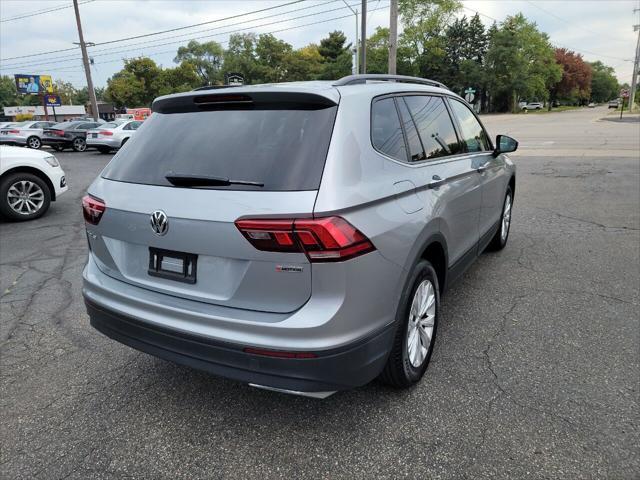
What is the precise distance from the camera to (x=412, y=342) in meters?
2.70

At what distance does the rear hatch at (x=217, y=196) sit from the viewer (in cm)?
201

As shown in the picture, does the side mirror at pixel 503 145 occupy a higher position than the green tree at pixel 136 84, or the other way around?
the green tree at pixel 136 84

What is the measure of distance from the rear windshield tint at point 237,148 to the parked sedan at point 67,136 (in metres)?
23.6

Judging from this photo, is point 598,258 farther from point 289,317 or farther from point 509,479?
point 289,317

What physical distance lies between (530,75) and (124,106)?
61.6 meters

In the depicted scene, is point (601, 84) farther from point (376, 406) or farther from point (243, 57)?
point (376, 406)

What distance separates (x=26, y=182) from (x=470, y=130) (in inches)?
273

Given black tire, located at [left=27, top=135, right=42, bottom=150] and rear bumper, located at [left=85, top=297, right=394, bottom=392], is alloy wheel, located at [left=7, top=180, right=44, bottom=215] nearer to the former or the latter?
rear bumper, located at [left=85, top=297, right=394, bottom=392]

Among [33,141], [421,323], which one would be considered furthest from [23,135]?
[421,323]

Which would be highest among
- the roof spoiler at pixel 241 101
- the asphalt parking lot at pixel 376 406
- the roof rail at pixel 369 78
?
the roof rail at pixel 369 78

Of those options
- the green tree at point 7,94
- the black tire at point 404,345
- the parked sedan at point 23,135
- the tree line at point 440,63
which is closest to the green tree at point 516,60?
the tree line at point 440,63

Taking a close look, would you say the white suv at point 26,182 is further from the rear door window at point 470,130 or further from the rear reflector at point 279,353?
the rear reflector at point 279,353

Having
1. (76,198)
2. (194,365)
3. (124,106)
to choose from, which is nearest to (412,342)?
(194,365)

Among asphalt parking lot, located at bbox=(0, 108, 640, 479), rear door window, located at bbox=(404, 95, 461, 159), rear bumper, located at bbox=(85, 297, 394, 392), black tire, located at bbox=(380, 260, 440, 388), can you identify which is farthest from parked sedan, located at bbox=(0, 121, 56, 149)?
black tire, located at bbox=(380, 260, 440, 388)
